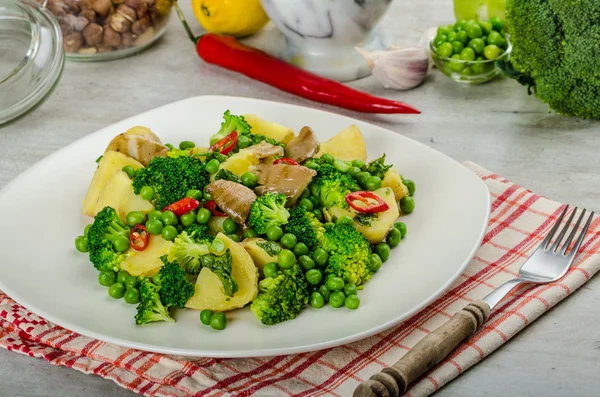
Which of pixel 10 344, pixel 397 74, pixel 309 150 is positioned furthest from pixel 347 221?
pixel 397 74

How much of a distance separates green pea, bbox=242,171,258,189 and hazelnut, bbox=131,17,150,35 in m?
2.11

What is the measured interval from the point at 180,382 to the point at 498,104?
2664 millimetres

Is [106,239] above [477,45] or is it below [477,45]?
above

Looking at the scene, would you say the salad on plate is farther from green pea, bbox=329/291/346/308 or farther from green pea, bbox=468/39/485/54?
green pea, bbox=468/39/485/54

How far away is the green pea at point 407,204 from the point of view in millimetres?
3320

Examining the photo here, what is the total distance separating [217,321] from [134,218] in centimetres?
66

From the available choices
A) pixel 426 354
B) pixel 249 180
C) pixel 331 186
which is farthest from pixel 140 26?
pixel 426 354

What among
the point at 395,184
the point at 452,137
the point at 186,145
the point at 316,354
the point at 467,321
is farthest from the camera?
the point at 452,137

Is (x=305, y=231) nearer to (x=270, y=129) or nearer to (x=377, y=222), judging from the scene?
(x=377, y=222)

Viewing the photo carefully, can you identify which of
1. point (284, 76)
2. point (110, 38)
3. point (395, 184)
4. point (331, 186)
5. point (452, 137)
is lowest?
point (452, 137)

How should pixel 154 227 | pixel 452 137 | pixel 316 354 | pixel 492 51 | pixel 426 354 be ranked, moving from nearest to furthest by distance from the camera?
pixel 426 354, pixel 316 354, pixel 154 227, pixel 452 137, pixel 492 51

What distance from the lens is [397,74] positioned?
4.61 meters

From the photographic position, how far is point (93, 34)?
15.8ft

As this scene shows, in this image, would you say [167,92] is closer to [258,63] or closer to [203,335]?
[258,63]
